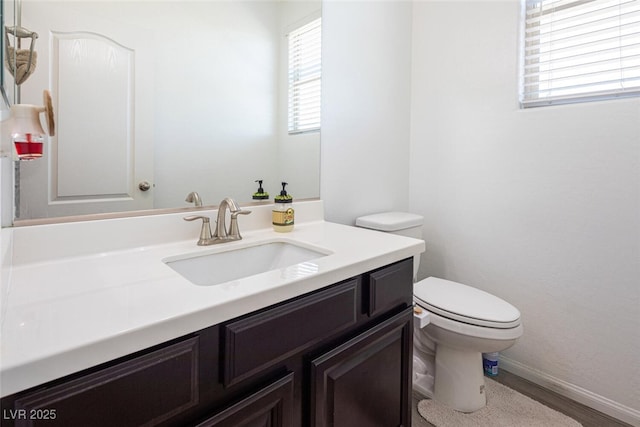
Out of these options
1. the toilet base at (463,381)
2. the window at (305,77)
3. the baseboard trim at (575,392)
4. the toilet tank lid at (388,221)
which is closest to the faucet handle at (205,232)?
the window at (305,77)

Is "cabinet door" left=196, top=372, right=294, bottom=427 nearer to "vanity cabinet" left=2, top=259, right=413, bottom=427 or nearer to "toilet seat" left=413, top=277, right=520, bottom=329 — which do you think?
"vanity cabinet" left=2, top=259, right=413, bottom=427

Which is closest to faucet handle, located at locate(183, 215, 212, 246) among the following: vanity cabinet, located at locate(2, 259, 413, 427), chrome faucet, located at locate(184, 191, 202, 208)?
chrome faucet, located at locate(184, 191, 202, 208)

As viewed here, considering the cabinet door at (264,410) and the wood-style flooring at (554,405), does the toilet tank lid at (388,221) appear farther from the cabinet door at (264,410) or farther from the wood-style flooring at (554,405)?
the cabinet door at (264,410)

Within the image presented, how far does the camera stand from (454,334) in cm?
138

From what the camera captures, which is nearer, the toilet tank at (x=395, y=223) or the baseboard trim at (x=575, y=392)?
the baseboard trim at (x=575, y=392)

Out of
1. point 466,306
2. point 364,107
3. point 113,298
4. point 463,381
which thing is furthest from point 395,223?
point 113,298

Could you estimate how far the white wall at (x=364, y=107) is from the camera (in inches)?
63.4

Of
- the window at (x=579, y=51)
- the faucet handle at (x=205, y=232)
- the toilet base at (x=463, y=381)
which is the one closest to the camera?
the faucet handle at (x=205, y=232)

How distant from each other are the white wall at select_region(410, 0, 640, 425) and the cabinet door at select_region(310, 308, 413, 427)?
0.92 metres

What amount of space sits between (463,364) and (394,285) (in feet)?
2.45

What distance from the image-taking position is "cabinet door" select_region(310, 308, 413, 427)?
2.72 ft

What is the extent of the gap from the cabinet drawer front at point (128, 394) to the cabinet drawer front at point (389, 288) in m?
0.50

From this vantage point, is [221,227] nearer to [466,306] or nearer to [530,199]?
[466,306]

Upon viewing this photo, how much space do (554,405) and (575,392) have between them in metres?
0.12
